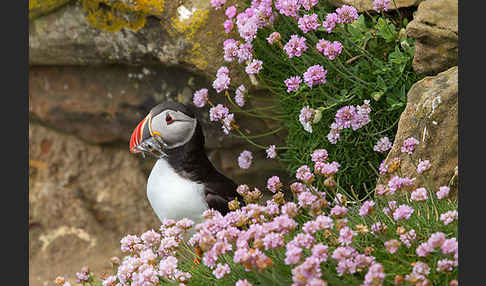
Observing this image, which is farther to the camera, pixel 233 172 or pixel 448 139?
pixel 233 172

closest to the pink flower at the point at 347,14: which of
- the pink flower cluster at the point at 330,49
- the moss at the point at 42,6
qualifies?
the pink flower cluster at the point at 330,49

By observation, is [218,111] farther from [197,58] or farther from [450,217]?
[450,217]

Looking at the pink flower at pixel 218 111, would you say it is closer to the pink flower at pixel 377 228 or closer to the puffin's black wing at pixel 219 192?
the puffin's black wing at pixel 219 192

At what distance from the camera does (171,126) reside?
4.03 metres

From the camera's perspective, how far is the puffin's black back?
399cm

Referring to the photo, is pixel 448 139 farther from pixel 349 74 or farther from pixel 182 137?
pixel 182 137

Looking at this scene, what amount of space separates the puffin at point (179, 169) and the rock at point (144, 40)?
953 mm

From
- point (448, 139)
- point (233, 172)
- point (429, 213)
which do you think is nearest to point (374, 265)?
point (429, 213)

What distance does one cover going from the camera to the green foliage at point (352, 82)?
162 inches

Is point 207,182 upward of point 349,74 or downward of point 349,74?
downward

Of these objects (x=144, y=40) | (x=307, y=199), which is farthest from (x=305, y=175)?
(x=144, y=40)

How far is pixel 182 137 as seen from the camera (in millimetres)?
4055

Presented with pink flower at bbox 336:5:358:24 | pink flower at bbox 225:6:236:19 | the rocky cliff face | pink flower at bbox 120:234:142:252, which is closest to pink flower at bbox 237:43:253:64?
pink flower at bbox 225:6:236:19

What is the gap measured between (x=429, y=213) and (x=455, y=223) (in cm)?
34
